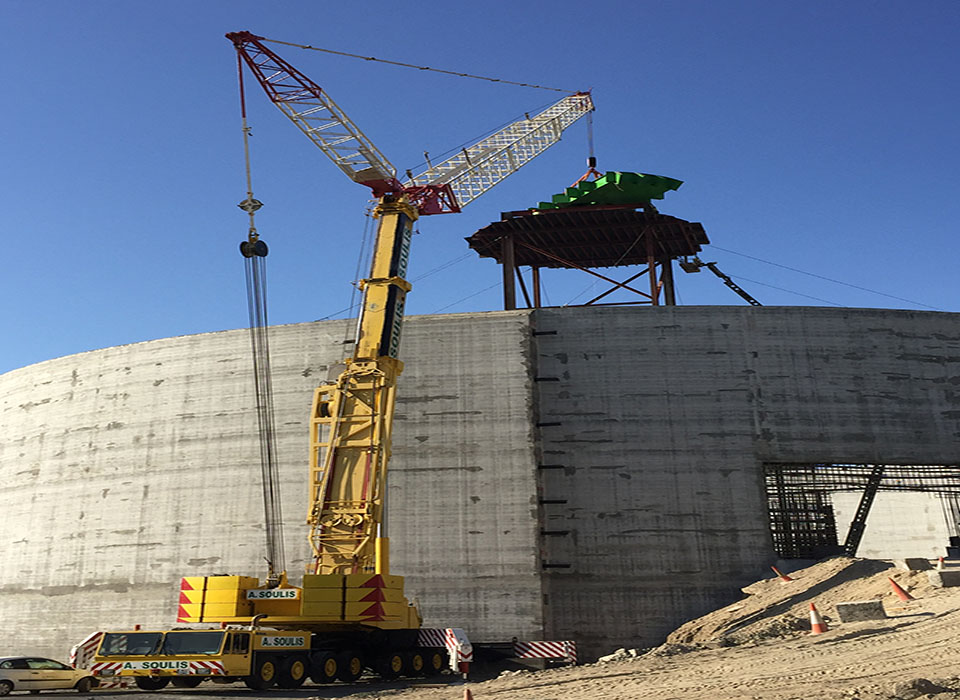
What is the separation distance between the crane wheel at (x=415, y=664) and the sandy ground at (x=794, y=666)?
2.37 metres

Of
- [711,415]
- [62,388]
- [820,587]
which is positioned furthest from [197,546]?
[820,587]

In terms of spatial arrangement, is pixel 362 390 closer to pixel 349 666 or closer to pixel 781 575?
pixel 349 666

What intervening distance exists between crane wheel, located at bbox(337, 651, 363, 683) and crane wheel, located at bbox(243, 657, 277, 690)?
160cm

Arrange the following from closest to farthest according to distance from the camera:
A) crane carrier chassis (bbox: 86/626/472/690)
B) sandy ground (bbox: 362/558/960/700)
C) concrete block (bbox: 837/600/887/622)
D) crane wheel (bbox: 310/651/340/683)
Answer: sandy ground (bbox: 362/558/960/700) → crane carrier chassis (bbox: 86/626/472/690) → concrete block (bbox: 837/600/887/622) → crane wheel (bbox: 310/651/340/683)

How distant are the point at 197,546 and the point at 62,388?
9.96 metres

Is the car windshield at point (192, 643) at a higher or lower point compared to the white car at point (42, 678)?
higher

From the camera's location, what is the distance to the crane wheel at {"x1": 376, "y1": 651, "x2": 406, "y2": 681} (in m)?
18.5

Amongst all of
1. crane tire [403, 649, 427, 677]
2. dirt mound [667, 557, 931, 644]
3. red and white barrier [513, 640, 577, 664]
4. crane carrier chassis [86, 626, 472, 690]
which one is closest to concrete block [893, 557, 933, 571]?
dirt mound [667, 557, 931, 644]

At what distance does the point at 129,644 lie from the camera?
1609 centimetres

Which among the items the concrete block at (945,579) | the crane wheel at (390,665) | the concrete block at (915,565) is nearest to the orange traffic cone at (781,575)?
the concrete block at (915,565)

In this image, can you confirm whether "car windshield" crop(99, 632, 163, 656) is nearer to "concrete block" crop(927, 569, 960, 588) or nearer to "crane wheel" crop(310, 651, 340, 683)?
"crane wheel" crop(310, 651, 340, 683)

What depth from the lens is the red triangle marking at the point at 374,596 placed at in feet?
57.9

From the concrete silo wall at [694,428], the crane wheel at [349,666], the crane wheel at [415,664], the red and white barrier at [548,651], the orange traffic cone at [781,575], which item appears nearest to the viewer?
the crane wheel at [349,666]

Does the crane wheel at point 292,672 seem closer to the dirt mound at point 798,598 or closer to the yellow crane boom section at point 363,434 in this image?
the yellow crane boom section at point 363,434
